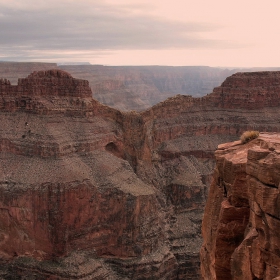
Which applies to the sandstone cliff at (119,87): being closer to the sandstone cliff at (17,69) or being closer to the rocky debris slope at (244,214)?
the sandstone cliff at (17,69)

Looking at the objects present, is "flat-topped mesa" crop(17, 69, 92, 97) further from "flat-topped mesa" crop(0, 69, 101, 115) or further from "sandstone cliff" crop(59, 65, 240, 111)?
"sandstone cliff" crop(59, 65, 240, 111)

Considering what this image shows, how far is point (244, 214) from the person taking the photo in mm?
13609

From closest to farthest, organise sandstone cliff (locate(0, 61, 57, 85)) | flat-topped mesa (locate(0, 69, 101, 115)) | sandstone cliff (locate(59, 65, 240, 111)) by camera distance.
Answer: flat-topped mesa (locate(0, 69, 101, 115)) → sandstone cliff (locate(0, 61, 57, 85)) → sandstone cliff (locate(59, 65, 240, 111))

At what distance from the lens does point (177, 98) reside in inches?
2323

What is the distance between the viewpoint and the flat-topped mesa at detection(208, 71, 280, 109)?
201 ft

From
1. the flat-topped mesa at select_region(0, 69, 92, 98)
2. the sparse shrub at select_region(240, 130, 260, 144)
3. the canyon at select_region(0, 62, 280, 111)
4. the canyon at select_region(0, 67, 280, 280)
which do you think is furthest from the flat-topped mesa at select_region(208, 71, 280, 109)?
the canyon at select_region(0, 62, 280, 111)

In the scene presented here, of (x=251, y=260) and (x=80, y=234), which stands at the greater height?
(x=251, y=260)

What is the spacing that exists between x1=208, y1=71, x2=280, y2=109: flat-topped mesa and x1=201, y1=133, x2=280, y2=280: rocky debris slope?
47062mm

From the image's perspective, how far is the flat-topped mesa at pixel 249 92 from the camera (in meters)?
61.1

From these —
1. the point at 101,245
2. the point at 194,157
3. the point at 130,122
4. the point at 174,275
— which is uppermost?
the point at 130,122

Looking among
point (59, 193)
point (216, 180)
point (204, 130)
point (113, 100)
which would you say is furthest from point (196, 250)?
point (113, 100)

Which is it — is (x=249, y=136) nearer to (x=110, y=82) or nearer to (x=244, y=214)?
(x=244, y=214)

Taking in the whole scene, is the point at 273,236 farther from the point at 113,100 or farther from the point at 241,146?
the point at 113,100

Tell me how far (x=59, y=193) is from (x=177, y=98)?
2760 cm
